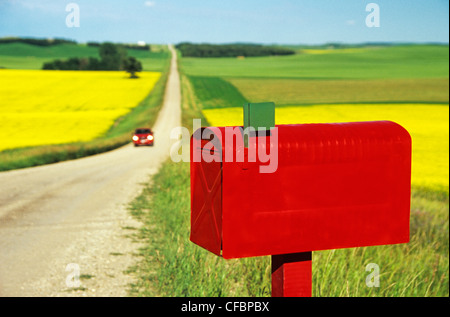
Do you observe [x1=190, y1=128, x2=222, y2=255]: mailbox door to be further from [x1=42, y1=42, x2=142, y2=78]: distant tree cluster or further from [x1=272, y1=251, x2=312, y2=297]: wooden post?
[x1=42, y1=42, x2=142, y2=78]: distant tree cluster

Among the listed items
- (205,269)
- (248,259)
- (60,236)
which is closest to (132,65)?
(60,236)

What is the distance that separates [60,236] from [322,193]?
3.54 metres

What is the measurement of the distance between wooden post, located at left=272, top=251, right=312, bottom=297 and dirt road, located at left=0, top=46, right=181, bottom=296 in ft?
2.96

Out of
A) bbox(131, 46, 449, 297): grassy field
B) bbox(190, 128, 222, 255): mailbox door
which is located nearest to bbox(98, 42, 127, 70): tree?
bbox(131, 46, 449, 297): grassy field

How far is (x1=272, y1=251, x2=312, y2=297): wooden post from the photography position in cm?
207

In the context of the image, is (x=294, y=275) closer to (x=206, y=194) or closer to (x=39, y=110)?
(x=206, y=194)

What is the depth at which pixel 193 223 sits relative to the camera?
2.09m

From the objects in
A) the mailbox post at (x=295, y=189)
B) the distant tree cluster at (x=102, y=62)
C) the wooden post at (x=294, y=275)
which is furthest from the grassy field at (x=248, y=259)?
the distant tree cluster at (x=102, y=62)

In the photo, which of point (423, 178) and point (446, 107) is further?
point (446, 107)

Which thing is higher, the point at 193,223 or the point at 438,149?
the point at 193,223
